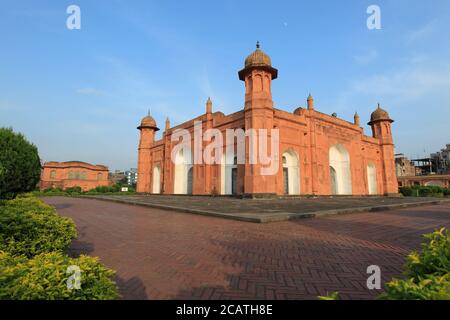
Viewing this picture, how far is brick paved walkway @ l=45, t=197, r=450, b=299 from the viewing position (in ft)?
9.91

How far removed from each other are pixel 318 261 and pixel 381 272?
0.88 meters

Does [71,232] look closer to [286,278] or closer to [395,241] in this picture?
[286,278]

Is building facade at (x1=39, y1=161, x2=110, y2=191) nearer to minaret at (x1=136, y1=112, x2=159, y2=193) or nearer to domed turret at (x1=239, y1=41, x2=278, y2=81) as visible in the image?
minaret at (x1=136, y1=112, x2=159, y2=193)

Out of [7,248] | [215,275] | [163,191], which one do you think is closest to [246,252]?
[215,275]

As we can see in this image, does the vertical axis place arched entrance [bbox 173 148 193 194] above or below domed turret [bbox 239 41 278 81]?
below

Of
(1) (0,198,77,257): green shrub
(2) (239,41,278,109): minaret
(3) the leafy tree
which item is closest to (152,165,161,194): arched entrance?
(2) (239,41,278,109): minaret

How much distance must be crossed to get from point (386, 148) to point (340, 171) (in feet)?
32.9

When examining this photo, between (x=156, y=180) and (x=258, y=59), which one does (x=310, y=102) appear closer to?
(x=258, y=59)

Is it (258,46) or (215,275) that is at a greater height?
(258,46)

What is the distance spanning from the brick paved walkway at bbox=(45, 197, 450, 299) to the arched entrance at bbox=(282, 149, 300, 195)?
16.7 metres

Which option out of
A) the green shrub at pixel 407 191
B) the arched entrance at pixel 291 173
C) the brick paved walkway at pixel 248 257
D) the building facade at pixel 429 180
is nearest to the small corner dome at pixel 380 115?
the green shrub at pixel 407 191

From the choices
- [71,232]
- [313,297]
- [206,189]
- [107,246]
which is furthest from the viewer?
[206,189]

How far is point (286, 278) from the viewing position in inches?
131

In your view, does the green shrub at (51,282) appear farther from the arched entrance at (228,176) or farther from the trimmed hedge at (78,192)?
the trimmed hedge at (78,192)
